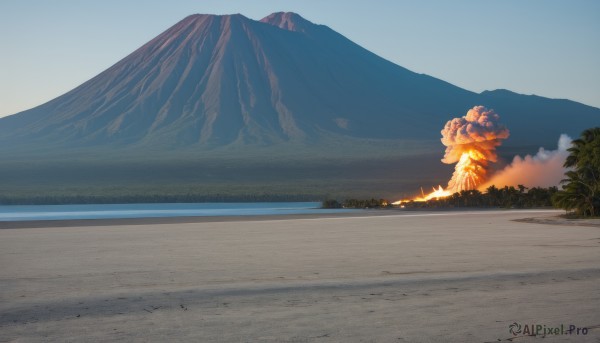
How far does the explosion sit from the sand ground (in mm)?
54456

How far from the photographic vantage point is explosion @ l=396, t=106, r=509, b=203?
8500 centimetres

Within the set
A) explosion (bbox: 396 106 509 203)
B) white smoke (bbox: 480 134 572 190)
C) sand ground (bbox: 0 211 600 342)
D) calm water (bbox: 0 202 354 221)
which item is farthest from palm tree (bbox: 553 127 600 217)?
white smoke (bbox: 480 134 572 190)

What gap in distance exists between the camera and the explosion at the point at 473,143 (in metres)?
85.0

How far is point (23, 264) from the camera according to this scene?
23.8 m

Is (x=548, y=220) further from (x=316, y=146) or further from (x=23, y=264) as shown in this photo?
(x=316, y=146)

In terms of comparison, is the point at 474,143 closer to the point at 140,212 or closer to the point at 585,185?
the point at 140,212

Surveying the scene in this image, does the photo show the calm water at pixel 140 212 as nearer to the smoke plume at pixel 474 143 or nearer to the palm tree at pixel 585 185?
the smoke plume at pixel 474 143

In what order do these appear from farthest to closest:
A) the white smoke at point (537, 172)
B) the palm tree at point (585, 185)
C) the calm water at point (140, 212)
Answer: the white smoke at point (537, 172) → the calm water at point (140, 212) → the palm tree at point (585, 185)

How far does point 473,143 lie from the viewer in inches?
3391

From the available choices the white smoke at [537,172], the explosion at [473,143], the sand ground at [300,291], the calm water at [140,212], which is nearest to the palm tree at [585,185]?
the sand ground at [300,291]

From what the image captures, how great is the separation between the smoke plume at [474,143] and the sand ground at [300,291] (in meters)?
54.5

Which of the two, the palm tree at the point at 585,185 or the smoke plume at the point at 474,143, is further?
the smoke plume at the point at 474,143

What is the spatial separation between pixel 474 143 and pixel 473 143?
0.47 ft

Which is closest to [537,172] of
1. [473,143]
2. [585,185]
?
[473,143]
